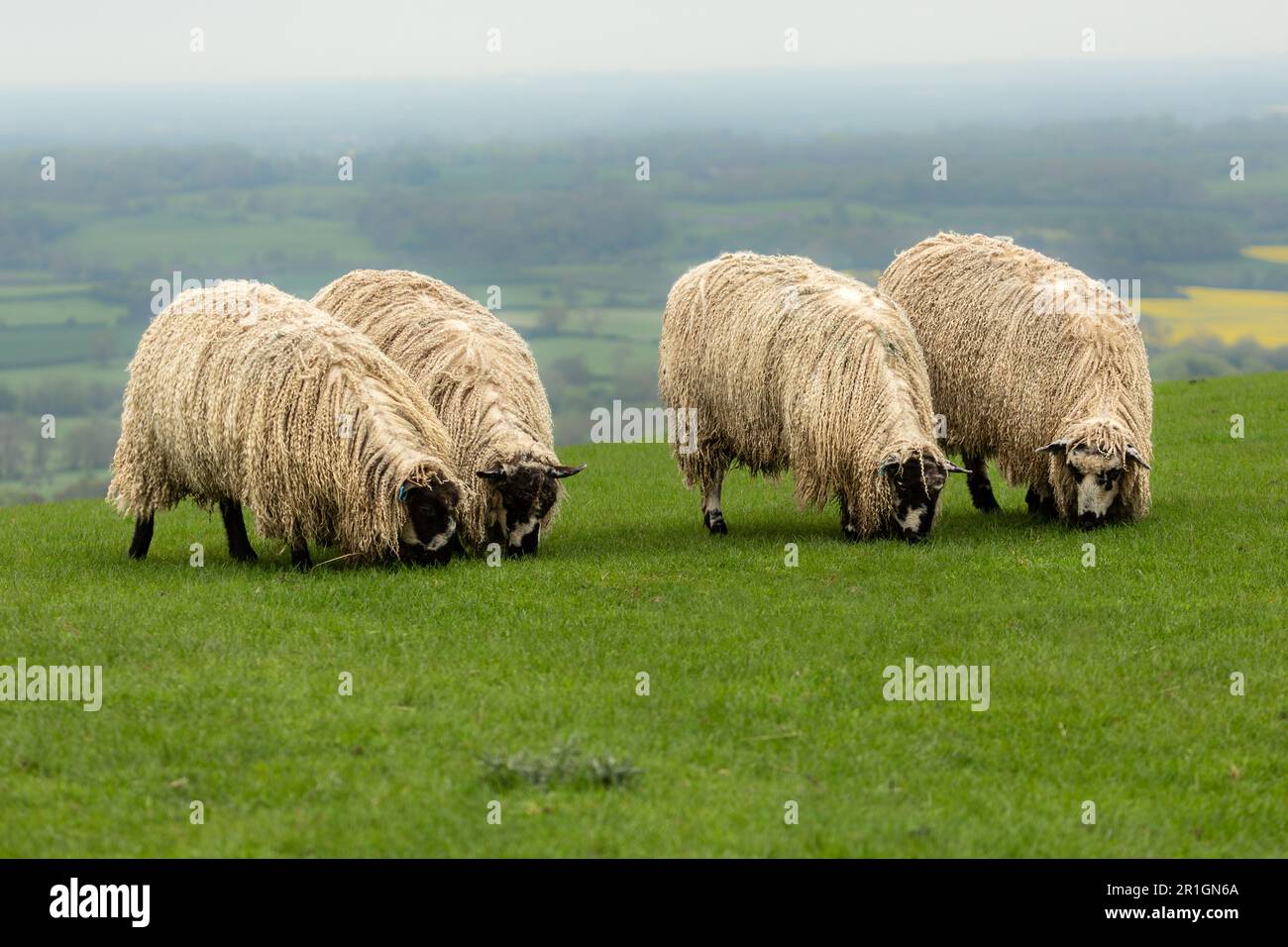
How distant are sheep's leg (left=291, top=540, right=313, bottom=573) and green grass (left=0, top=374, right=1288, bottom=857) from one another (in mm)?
200

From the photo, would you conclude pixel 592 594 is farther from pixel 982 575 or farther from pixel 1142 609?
pixel 1142 609

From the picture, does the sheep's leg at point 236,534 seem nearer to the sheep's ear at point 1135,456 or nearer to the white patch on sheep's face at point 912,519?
the white patch on sheep's face at point 912,519

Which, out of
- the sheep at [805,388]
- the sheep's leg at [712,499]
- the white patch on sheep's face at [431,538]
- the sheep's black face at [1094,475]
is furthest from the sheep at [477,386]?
the sheep's black face at [1094,475]

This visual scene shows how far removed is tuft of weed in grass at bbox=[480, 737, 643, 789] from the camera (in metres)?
8.60

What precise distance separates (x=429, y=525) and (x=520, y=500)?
3.86 ft

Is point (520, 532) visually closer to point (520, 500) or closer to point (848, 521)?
point (520, 500)

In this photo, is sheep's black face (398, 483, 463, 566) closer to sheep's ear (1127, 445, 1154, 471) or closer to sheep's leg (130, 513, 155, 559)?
sheep's leg (130, 513, 155, 559)

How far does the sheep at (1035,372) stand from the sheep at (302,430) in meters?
6.22

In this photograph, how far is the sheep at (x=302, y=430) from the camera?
550 inches

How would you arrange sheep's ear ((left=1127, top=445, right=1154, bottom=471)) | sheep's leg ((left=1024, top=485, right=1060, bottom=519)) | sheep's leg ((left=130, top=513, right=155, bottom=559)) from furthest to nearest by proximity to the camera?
sheep's leg ((left=1024, top=485, right=1060, bottom=519)), sheep's leg ((left=130, top=513, right=155, bottom=559)), sheep's ear ((left=1127, top=445, right=1154, bottom=471))

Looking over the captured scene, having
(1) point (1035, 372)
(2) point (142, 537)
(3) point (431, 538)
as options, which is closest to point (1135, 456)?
(1) point (1035, 372)

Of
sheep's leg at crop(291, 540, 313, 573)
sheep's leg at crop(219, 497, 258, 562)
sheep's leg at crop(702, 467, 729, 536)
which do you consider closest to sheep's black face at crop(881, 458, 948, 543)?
sheep's leg at crop(702, 467, 729, 536)

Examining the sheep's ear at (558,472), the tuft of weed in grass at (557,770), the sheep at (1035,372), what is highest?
the sheep at (1035,372)

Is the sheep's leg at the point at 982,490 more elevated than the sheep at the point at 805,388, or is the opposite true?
the sheep at the point at 805,388
